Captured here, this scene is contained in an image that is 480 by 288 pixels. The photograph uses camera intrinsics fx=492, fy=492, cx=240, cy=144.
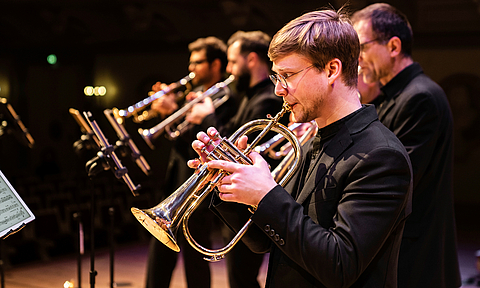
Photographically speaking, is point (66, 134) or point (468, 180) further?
point (66, 134)

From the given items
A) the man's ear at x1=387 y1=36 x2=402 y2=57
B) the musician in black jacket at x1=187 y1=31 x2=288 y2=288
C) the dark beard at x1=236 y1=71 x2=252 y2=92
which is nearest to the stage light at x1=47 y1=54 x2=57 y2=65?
the musician in black jacket at x1=187 y1=31 x2=288 y2=288

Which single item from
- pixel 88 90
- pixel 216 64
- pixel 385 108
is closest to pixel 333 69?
pixel 385 108

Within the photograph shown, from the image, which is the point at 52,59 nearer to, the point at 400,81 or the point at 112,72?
the point at 112,72

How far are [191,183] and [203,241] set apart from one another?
7.09 ft

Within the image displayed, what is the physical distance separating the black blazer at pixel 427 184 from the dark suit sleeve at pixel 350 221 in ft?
3.15

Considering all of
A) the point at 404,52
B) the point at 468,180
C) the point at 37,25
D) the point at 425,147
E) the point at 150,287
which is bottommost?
the point at 468,180

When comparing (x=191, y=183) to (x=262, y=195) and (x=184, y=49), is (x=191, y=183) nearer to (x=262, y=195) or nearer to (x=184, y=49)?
(x=262, y=195)

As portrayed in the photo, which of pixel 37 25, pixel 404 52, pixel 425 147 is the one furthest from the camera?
pixel 37 25

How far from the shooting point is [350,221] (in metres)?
1.48

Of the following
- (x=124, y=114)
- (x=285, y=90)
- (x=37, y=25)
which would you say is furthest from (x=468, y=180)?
(x=37, y=25)

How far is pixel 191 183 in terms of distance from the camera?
5.96 ft

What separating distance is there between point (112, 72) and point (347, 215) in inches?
453

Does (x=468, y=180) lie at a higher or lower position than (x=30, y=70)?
lower

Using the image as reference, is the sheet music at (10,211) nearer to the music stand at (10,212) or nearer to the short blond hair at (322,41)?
the music stand at (10,212)
